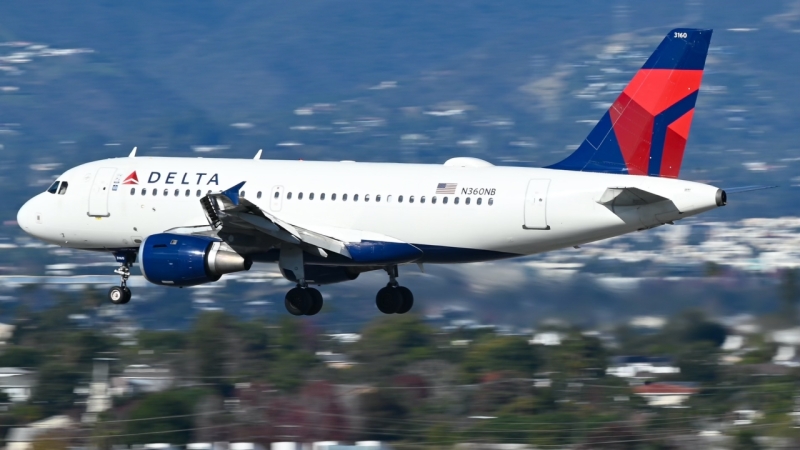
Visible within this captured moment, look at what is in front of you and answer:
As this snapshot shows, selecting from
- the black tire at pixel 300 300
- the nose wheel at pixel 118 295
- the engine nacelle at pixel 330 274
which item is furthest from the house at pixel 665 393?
the nose wheel at pixel 118 295

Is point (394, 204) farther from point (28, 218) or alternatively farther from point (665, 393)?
point (665, 393)

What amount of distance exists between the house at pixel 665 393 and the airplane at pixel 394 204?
847 inches

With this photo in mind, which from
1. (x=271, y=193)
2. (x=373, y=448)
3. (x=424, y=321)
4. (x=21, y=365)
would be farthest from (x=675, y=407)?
→ (x=21, y=365)

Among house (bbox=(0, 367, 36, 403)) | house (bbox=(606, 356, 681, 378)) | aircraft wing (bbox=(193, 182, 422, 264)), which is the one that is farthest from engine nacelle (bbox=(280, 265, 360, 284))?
house (bbox=(0, 367, 36, 403))

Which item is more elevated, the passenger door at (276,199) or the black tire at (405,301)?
the passenger door at (276,199)

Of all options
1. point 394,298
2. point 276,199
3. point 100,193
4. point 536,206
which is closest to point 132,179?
point 100,193

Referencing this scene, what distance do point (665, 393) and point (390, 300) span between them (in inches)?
898

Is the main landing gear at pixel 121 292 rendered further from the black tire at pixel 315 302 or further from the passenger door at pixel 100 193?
the black tire at pixel 315 302

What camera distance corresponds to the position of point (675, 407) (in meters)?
60.7

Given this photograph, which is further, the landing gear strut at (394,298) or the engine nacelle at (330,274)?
the engine nacelle at (330,274)

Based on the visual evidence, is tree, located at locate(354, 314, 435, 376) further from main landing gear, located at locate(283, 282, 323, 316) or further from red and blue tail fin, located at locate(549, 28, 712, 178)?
red and blue tail fin, located at locate(549, 28, 712, 178)

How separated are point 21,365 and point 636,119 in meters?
48.5

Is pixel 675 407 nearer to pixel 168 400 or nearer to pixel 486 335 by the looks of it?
pixel 486 335

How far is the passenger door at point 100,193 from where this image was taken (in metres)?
45.3
